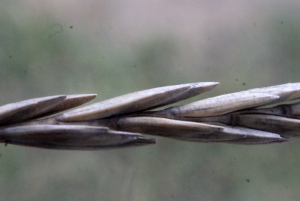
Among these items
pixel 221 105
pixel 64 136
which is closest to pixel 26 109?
pixel 64 136

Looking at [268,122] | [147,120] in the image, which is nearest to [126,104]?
[147,120]

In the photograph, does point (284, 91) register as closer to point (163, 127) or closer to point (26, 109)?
point (163, 127)

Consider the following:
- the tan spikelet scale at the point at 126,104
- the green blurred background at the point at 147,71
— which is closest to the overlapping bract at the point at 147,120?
the tan spikelet scale at the point at 126,104

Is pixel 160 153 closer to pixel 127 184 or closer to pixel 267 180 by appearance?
pixel 127 184

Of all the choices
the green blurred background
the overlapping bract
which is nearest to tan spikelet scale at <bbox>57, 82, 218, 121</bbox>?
the overlapping bract

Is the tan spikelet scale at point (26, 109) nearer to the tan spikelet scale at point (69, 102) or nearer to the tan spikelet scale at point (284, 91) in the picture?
the tan spikelet scale at point (69, 102)

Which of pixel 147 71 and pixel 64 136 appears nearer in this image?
pixel 64 136
